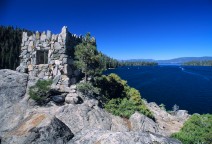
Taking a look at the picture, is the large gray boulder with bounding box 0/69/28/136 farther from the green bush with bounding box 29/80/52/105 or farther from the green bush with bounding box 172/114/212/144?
the green bush with bounding box 172/114/212/144

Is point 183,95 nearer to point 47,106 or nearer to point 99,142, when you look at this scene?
point 47,106

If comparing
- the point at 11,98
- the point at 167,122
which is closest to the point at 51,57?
the point at 11,98

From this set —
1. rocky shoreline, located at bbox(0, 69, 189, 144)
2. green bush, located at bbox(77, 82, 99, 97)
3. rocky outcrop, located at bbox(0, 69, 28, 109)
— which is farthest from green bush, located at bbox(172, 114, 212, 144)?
rocky outcrop, located at bbox(0, 69, 28, 109)

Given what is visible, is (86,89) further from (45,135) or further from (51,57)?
(45,135)

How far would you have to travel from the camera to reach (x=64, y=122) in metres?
12.5

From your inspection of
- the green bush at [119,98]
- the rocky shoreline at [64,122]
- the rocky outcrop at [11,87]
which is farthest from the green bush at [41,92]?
the green bush at [119,98]

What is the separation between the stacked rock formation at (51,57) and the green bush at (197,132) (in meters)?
9.05

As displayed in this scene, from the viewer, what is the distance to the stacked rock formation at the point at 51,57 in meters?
17.0

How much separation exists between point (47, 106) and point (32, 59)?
572 centimetres

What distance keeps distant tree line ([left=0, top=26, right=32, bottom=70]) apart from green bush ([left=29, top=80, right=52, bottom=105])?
55142mm

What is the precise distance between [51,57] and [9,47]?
60111 mm

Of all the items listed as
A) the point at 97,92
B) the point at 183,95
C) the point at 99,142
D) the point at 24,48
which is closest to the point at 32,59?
the point at 24,48

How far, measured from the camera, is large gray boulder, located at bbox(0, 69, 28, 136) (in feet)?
43.5

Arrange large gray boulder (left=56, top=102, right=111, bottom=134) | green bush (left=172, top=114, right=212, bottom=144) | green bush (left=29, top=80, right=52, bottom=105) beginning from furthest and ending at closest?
green bush (left=29, top=80, right=52, bottom=105) < large gray boulder (left=56, top=102, right=111, bottom=134) < green bush (left=172, top=114, right=212, bottom=144)
